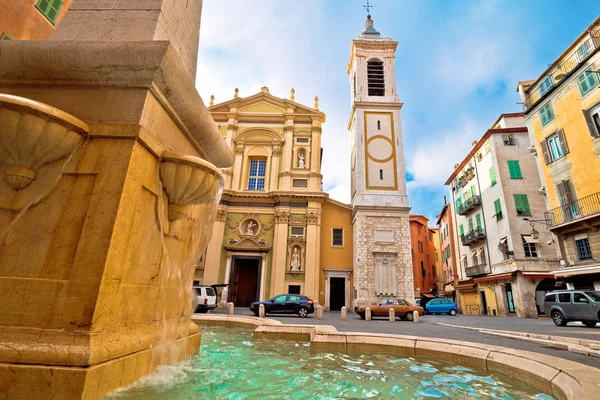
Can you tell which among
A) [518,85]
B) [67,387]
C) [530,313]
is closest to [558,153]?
[518,85]

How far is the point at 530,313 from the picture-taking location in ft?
63.8

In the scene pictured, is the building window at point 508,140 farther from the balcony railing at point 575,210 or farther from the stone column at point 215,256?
the stone column at point 215,256

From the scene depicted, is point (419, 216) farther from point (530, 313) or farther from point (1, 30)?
point (1, 30)

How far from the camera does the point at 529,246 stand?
21.2 m

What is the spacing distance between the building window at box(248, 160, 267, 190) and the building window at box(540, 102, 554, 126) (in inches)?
723

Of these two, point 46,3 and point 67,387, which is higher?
point 46,3

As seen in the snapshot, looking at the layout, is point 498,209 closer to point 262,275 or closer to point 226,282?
point 262,275

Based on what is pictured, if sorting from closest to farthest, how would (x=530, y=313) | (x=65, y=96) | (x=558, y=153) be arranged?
(x=65, y=96) < (x=558, y=153) < (x=530, y=313)

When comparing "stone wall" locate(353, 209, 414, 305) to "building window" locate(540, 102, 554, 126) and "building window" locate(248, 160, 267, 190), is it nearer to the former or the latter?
"building window" locate(248, 160, 267, 190)

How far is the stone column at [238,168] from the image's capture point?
2367cm

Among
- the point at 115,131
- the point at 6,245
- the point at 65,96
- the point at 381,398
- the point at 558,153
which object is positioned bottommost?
the point at 381,398

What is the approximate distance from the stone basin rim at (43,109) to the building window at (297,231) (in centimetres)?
2018

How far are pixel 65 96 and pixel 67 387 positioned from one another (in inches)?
84.6

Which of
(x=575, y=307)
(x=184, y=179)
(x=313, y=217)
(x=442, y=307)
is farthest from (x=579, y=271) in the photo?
(x=184, y=179)
